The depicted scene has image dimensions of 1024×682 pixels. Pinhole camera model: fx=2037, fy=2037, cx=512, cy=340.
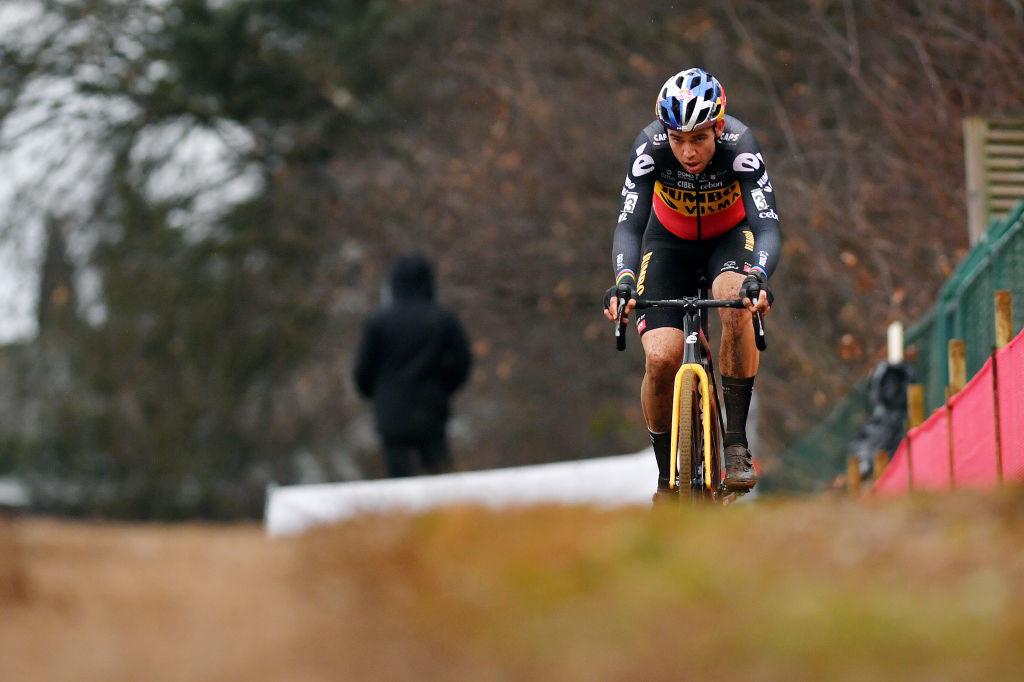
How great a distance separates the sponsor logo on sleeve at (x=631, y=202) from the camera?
8.75 m

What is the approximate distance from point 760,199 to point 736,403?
0.91 metres

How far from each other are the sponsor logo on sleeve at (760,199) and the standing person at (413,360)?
210 inches

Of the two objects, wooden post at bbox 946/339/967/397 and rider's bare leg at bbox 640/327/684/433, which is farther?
wooden post at bbox 946/339/967/397

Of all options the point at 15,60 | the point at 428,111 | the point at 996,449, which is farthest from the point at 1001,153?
the point at 15,60

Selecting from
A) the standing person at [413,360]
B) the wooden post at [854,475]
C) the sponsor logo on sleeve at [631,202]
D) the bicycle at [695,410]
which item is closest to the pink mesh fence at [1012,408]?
the bicycle at [695,410]

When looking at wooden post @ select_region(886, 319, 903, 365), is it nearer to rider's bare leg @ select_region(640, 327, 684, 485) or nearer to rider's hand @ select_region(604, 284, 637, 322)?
rider's bare leg @ select_region(640, 327, 684, 485)

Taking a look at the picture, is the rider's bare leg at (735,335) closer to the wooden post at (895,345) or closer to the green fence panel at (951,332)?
the green fence panel at (951,332)

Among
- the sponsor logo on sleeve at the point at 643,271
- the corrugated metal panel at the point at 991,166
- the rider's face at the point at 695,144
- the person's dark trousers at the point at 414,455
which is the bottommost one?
the person's dark trousers at the point at 414,455

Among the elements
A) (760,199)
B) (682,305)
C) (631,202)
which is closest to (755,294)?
(682,305)

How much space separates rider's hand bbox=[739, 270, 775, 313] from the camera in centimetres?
812

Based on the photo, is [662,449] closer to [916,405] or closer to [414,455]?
[916,405]

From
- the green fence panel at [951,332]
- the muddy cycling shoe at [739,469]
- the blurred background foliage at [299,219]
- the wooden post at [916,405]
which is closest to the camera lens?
the muddy cycling shoe at [739,469]

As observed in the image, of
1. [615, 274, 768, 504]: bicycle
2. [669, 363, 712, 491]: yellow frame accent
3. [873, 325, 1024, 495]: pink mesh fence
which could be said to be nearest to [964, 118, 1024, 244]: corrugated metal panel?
[873, 325, 1024, 495]: pink mesh fence

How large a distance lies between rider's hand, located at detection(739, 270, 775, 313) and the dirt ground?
262cm
